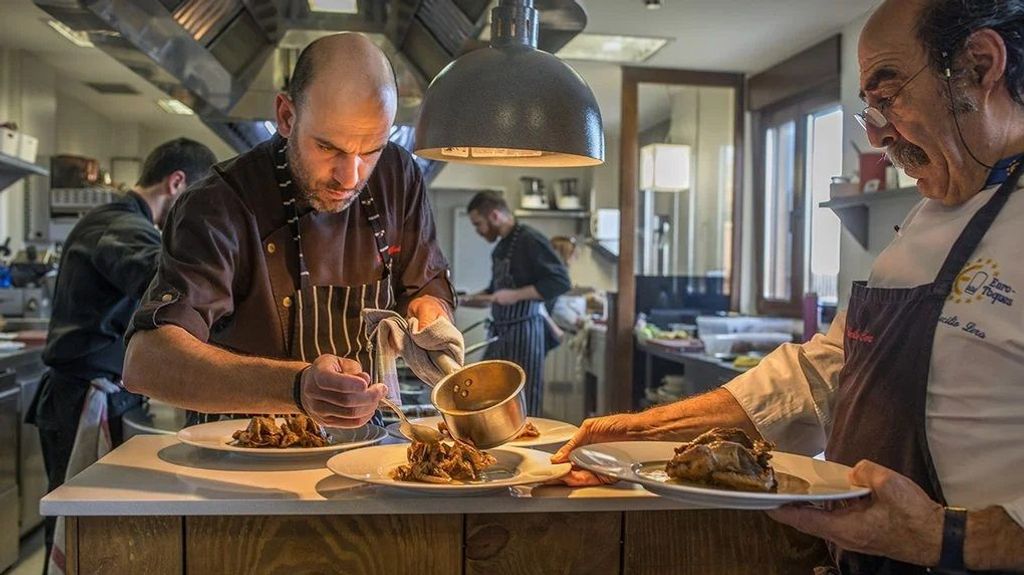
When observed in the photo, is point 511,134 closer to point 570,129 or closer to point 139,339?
point 570,129

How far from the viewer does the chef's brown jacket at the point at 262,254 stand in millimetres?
1671

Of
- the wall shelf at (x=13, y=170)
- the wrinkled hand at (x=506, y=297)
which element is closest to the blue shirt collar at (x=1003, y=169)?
the wrinkled hand at (x=506, y=297)

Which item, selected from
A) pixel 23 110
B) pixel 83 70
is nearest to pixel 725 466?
pixel 23 110

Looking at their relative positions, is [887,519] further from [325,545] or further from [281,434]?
[281,434]

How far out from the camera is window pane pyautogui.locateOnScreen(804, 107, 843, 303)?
16.9 ft

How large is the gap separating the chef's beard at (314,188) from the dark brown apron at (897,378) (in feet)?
3.30

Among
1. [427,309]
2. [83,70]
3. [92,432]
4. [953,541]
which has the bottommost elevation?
[92,432]

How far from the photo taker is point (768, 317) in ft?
18.1

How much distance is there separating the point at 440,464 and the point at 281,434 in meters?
0.39

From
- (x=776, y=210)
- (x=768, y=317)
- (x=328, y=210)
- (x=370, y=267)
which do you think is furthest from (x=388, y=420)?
(x=776, y=210)

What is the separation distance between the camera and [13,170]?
4.57 meters

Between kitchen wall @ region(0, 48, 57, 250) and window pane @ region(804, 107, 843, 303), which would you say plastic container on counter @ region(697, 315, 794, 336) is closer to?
window pane @ region(804, 107, 843, 303)

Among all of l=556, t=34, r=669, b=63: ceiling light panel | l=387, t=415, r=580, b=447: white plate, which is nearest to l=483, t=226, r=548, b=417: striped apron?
l=556, t=34, r=669, b=63: ceiling light panel

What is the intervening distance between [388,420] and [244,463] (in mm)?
1164
